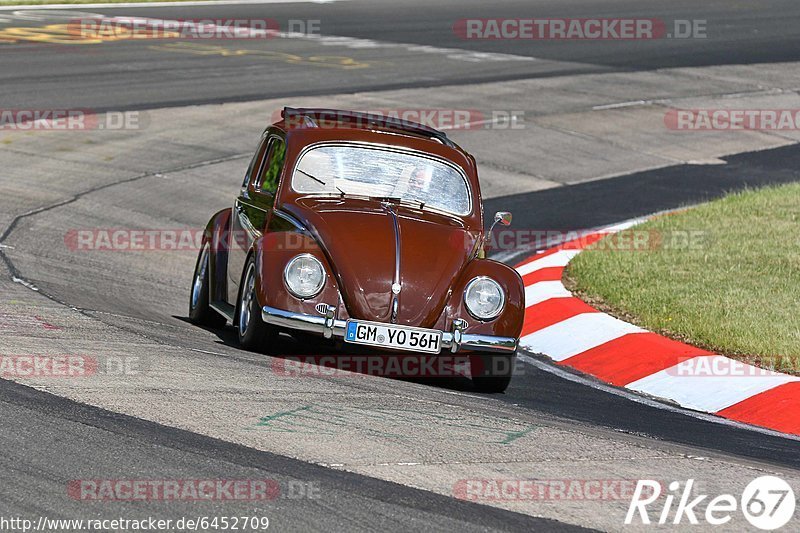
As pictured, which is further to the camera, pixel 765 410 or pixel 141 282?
pixel 141 282

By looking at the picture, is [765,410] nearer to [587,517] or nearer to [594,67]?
[587,517]

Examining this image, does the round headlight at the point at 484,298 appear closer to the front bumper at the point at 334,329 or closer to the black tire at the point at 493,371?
the front bumper at the point at 334,329

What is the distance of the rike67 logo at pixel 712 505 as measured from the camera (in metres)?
4.99

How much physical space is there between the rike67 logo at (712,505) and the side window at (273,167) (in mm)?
4373

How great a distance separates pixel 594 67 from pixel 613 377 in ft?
53.9

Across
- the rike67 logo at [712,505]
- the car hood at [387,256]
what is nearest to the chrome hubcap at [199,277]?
the car hood at [387,256]

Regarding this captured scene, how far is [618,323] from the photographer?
31.6 ft

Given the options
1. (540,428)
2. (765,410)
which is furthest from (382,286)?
(765,410)
